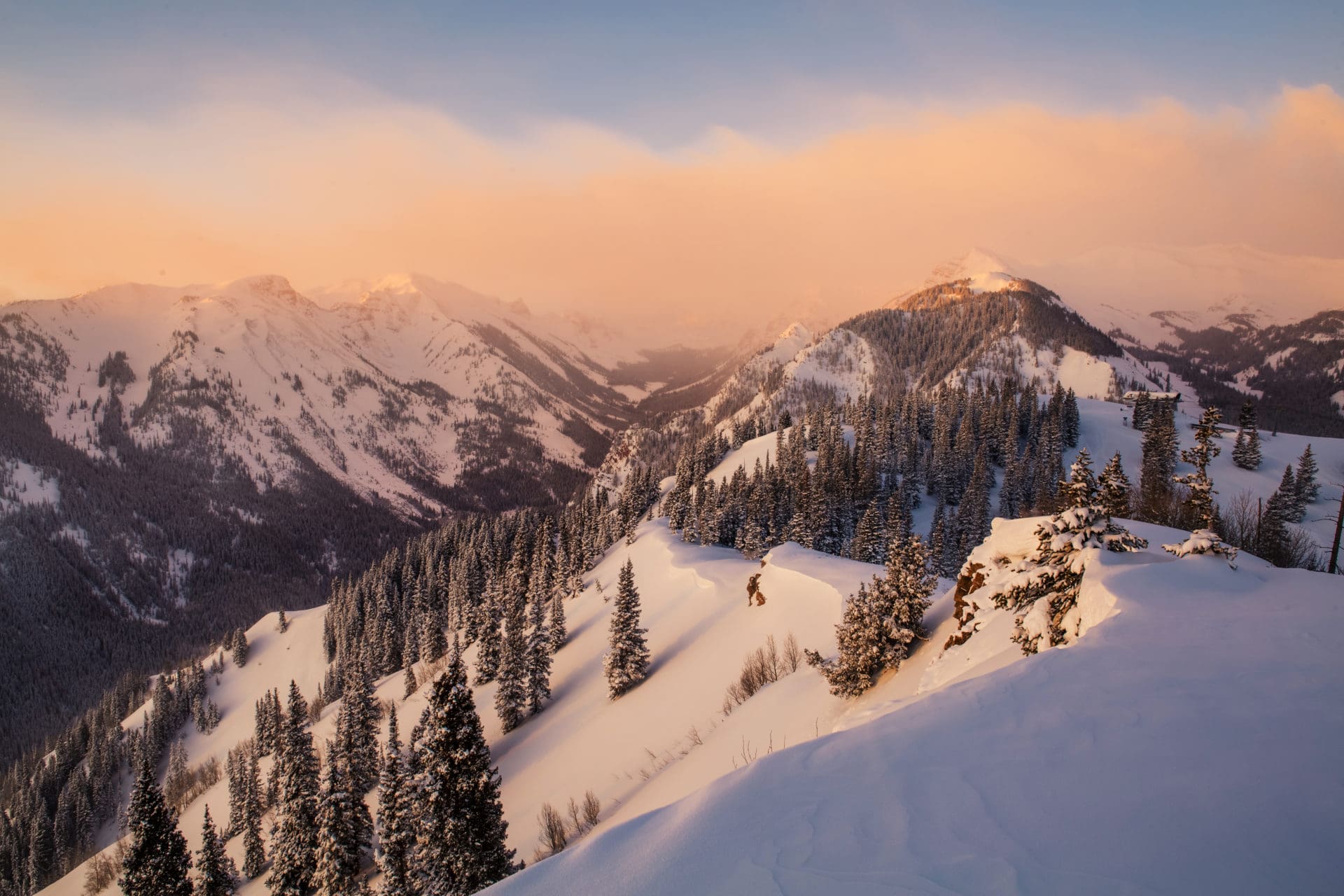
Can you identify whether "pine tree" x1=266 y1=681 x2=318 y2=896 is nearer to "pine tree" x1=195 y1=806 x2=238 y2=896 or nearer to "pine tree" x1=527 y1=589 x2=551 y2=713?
"pine tree" x1=195 y1=806 x2=238 y2=896

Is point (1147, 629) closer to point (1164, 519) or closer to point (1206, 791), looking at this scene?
point (1206, 791)

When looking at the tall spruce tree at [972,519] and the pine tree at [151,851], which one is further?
the tall spruce tree at [972,519]

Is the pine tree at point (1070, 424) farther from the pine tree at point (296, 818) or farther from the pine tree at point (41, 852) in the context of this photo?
the pine tree at point (41, 852)

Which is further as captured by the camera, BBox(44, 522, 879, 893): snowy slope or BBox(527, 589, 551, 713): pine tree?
BBox(527, 589, 551, 713): pine tree

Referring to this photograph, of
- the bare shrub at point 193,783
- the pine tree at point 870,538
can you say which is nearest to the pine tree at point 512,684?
the pine tree at point 870,538

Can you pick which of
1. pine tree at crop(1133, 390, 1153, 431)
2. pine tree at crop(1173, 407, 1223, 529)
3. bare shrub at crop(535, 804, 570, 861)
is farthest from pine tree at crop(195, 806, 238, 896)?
pine tree at crop(1133, 390, 1153, 431)

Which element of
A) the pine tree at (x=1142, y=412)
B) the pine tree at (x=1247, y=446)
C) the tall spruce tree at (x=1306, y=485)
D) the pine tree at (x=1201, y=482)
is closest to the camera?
the pine tree at (x=1201, y=482)

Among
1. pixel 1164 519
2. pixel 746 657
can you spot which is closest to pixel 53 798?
pixel 746 657

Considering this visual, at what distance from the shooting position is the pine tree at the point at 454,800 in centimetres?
1898

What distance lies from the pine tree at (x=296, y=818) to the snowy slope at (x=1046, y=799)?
27.7 metres

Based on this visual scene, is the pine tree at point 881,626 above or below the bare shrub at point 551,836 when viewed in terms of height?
above

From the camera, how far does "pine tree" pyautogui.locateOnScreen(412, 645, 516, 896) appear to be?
62.3ft

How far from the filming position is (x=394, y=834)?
23.2m

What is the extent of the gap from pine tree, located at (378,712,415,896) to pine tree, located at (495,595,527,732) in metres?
16.4
